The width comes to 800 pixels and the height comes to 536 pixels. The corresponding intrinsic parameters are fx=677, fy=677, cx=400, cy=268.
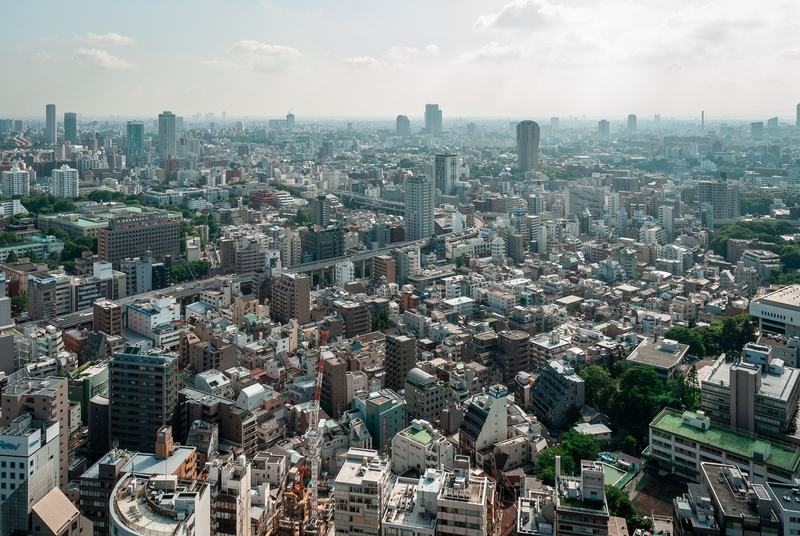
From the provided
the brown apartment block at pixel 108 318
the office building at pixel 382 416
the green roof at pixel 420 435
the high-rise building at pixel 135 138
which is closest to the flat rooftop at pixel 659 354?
the office building at pixel 382 416

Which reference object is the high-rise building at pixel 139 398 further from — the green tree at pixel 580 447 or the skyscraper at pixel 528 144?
the skyscraper at pixel 528 144

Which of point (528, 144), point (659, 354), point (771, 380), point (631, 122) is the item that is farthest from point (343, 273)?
point (631, 122)

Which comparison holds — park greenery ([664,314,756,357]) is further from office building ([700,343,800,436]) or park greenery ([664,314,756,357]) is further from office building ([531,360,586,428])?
office building ([531,360,586,428])

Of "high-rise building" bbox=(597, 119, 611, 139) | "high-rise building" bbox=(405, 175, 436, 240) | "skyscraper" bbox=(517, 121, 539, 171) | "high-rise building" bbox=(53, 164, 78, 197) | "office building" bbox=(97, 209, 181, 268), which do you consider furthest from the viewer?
"high-rise building" bbox=(597, 119, 611, 139)

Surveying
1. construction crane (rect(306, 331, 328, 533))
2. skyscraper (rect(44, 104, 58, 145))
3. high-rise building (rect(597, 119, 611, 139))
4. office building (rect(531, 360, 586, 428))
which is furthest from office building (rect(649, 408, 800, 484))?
high-rise building (rect(597, 119, 611, 139))

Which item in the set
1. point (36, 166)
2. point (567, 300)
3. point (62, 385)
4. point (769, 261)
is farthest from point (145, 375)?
point (36, 166)

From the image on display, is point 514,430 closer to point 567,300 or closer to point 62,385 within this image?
point 62,385
